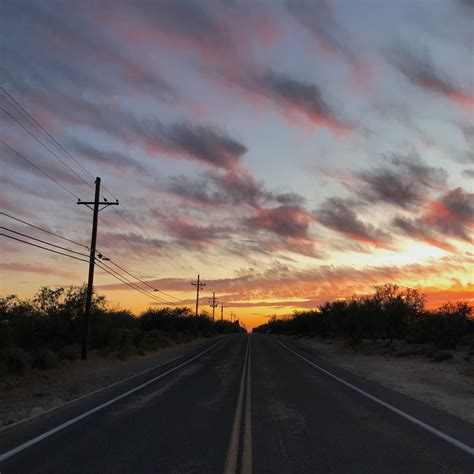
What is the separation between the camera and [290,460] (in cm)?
702

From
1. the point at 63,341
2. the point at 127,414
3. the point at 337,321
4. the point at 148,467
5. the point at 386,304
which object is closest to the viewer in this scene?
the point at 148,467

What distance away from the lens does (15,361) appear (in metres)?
22.9

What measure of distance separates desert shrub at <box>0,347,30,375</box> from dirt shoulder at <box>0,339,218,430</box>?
64cm

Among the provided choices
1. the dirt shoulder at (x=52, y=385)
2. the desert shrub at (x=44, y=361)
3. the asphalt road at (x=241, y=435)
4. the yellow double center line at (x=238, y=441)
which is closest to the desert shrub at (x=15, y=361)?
the desert shrub at (x=44, y=361)

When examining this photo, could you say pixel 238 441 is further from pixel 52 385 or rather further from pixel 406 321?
pixel 406 321

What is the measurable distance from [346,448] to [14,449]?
5421 mm

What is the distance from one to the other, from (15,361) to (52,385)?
5.69 m

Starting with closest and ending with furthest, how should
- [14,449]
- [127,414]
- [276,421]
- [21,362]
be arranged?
[14,449] → [276,421] → [127,414] → [21,362]

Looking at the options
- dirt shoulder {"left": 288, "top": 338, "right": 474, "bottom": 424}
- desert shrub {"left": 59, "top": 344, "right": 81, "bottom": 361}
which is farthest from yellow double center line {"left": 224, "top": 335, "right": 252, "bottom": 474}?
desert shrub {"left": 59, "top": 344, "right": 81, "bottom": 361}

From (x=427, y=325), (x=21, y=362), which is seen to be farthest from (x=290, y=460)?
(x=427, y=325)

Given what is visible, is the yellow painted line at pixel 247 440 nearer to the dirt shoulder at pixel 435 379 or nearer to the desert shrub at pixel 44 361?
the dirt shoulder at pixel 435 379

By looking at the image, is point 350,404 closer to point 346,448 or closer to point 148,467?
point 346,448

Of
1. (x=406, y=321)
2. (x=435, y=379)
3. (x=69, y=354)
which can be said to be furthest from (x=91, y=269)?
(x=406, y=321)

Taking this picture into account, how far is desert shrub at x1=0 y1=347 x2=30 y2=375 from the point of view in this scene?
22328 mm
